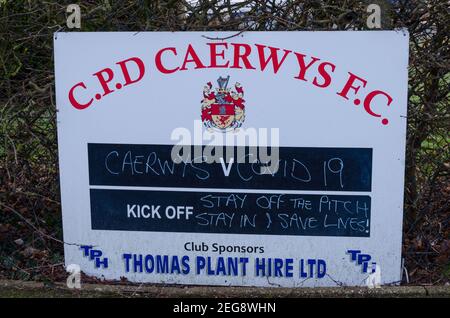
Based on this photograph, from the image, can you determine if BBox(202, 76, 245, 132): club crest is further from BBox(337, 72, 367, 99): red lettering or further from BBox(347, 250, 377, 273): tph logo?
BBox(347, 250, 377, 273): tph logo

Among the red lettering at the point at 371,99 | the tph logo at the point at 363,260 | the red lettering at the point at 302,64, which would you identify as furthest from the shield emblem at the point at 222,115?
the tph logo at the point at 363,260

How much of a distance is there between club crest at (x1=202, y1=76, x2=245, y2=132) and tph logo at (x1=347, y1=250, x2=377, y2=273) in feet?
3.34

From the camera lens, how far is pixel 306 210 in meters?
3.79

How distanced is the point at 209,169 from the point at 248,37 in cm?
80

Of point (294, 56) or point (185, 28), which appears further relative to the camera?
point (185, 28)

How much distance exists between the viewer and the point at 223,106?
12.2 feet

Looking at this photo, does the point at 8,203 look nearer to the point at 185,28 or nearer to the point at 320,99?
the point at 185,28

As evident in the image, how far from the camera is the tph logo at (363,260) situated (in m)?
3.79

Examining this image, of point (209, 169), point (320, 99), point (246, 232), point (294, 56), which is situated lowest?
point (246, 232)

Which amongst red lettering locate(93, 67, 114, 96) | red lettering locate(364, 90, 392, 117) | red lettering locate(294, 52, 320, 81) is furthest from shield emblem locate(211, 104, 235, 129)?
red lettering locate(364, 90, 392, 117)

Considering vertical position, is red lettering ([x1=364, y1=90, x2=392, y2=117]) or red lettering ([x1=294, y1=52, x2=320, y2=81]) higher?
red lettering ([x1=294, y1=52, x2=320, y2=81])

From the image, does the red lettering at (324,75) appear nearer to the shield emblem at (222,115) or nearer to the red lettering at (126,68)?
the shield emblem at (222,115)

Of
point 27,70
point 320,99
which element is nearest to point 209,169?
point 320,99

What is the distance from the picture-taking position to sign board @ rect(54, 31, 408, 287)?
3.66 m
